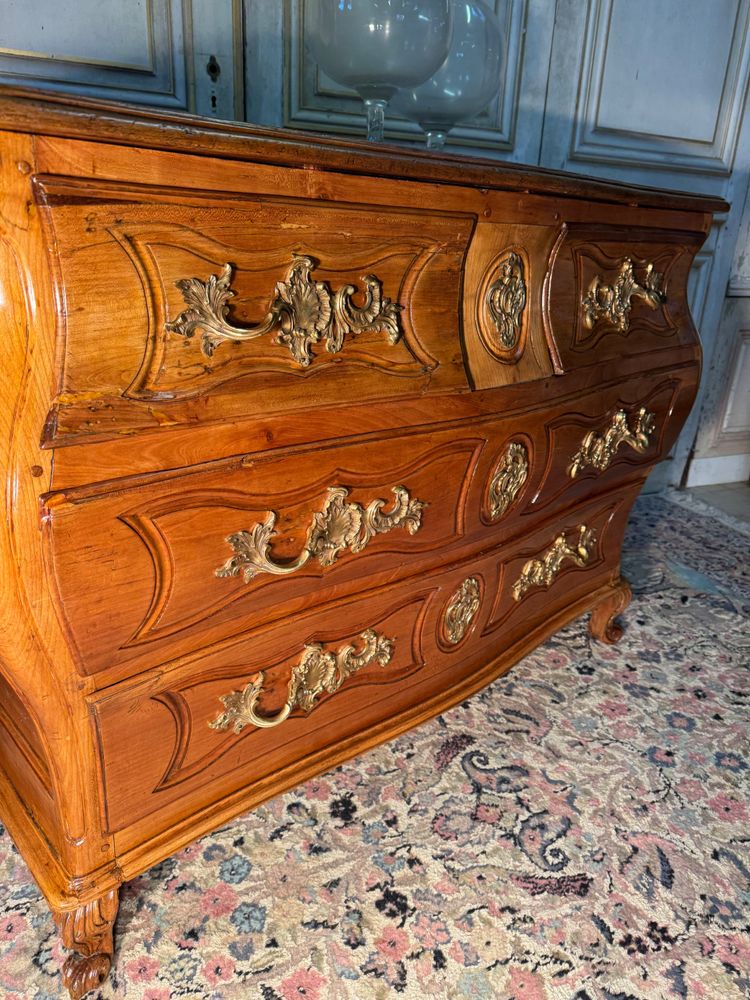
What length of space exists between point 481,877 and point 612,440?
2.63 feet

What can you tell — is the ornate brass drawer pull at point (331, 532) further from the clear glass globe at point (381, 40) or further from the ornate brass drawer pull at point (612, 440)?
the clear glass globe at point (381, 40)

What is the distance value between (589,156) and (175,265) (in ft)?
6.12

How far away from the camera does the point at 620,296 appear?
1263 millimetres

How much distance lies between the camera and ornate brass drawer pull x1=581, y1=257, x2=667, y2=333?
1.20 meters

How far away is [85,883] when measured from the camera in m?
0.88

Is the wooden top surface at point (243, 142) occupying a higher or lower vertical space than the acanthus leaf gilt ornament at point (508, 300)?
higher

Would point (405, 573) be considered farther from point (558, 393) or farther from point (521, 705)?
point (521, 705)

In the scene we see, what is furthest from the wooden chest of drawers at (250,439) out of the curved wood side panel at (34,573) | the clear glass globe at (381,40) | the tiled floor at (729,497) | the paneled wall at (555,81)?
the tiled floor at (729,497)

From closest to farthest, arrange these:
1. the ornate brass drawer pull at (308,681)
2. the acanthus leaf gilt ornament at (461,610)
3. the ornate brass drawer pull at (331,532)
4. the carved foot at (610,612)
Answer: the ornate brass drawer pull at (331,532)
the ornate brass drawer pull at (308,681)
the acanthus leaf gilt ornament at (461,610)
the carved foot at (610,612)

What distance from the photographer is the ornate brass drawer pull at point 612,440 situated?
133 centimetres

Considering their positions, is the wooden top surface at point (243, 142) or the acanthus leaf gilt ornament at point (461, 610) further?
the acanthus leaf gilt ornament at point (461, 610)

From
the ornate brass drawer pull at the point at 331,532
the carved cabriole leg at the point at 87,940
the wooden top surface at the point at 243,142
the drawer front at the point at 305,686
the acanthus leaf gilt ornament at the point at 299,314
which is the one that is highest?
the wooden top surface at the point at 243,142

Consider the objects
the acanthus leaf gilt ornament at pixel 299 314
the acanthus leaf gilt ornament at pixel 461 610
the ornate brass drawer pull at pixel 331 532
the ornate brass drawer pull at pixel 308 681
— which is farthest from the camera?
the acanthus leaf gilt ornament at pixel 461 610

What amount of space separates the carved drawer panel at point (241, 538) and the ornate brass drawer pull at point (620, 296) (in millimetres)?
349
